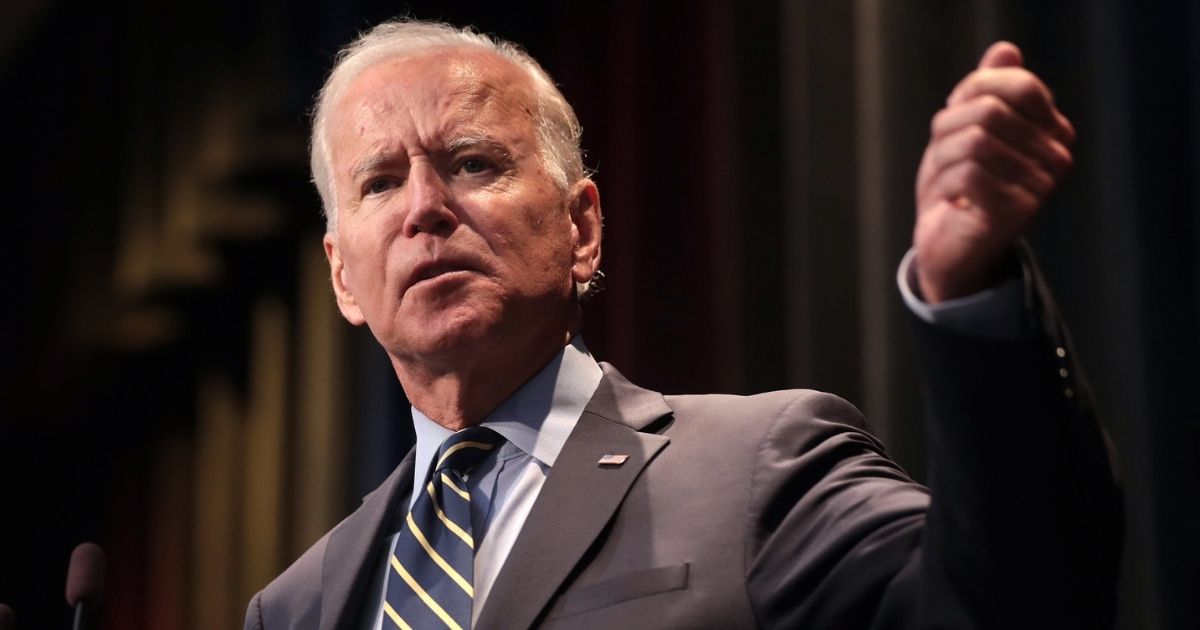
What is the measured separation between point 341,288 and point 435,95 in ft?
1.24

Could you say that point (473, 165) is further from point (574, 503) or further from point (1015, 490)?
point (1015, 490)

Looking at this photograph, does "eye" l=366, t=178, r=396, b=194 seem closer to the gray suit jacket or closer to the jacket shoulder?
the gray suit jacket

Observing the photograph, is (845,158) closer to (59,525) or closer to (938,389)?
(938,389)

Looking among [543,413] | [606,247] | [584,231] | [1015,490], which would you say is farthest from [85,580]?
[606,247]

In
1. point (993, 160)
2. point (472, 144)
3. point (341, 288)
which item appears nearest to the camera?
point (993, 160)

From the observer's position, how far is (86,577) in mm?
1565

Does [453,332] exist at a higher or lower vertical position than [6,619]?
higher

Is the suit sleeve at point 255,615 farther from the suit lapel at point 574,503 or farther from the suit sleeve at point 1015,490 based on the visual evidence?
the suit sleeve at point 1015,490

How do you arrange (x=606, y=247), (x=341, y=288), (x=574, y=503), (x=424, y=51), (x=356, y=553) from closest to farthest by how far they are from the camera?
1. (x=574, y=503)
2. (x=356, y=553)
3. (x=424, y=51)
4. (x=341, y=288)
5. (x=606, y=247)

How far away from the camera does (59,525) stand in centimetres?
350

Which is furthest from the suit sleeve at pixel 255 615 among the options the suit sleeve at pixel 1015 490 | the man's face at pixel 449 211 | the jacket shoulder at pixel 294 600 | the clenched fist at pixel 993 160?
the clenched fist at pixel 993 160

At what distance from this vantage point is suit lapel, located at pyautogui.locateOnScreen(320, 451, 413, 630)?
62.2 inches

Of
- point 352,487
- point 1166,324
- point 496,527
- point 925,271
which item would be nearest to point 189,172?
point 352,487

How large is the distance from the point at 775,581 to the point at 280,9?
264 centimetres
